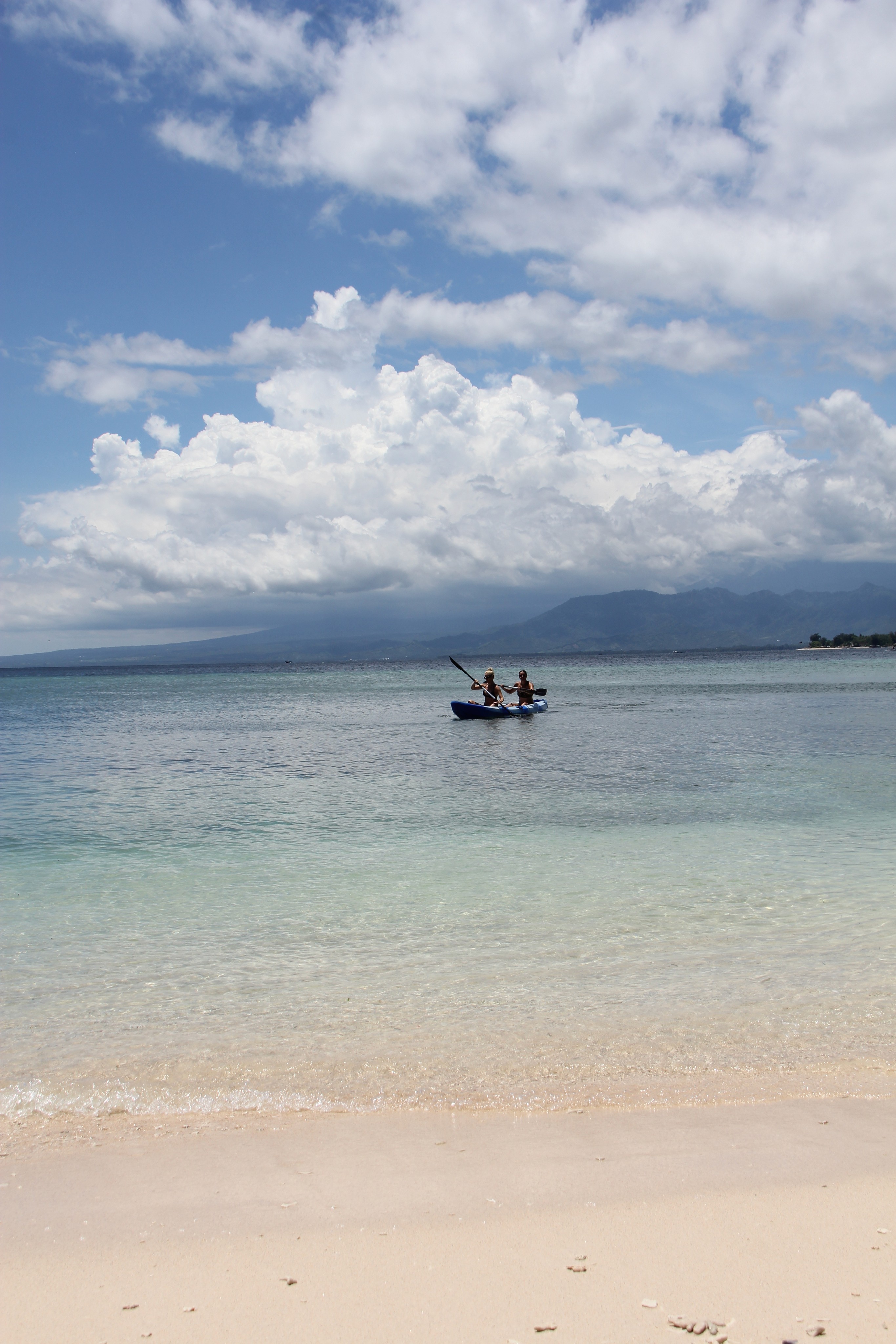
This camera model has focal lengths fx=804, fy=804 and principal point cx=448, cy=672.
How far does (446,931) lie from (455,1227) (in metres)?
5.36

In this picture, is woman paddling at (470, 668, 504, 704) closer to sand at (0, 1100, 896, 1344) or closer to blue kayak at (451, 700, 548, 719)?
blue kayak at (451, 700, 548, 719)

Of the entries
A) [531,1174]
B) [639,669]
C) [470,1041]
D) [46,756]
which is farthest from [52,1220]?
[639,669]

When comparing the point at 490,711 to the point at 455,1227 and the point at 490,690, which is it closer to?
the point at 490,690

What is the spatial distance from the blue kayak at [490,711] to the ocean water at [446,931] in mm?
12213

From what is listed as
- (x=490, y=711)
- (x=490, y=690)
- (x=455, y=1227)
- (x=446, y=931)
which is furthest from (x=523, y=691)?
(x=455, y=1227)

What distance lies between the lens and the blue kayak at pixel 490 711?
3766 centimetres

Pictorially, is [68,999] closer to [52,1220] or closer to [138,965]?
[138,965]

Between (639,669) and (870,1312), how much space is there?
389ft

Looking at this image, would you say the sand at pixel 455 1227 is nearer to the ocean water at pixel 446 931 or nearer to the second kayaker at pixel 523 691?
the ocean water at pixel 446 931

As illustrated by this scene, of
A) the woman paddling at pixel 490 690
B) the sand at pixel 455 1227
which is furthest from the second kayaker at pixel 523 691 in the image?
the sand at pixel 455 1227

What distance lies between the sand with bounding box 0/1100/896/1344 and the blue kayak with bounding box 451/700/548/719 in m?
32.0

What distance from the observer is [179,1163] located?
16.2 feet

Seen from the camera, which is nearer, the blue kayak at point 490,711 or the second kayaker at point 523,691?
the blue kayak at point 490,711

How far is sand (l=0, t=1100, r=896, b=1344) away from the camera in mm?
3551
